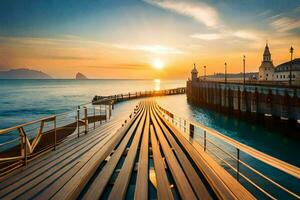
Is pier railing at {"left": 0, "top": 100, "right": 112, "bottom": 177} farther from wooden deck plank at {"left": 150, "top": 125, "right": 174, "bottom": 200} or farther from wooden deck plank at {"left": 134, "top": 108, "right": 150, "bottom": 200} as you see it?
wooden deck plank at {"left": 150, "top": 125, "right": 174, "bottom": 200}

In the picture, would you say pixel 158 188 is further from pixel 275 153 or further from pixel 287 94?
pixel 287 94

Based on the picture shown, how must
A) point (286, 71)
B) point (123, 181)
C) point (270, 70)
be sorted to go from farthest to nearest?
point (270, 70), point (286, 71), point (123, 181)

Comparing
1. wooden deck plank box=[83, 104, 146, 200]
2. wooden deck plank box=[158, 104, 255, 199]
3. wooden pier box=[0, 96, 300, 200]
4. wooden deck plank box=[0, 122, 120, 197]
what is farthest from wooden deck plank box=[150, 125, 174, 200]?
wooden deck plank box=[0, 122, 120, 197]

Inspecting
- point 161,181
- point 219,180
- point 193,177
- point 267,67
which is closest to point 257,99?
point 219,180

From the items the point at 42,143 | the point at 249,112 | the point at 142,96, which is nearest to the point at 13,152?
the point at 42,143

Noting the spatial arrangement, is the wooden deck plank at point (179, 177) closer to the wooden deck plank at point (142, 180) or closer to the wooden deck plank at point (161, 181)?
the wooden deck plank at point (161, 181)

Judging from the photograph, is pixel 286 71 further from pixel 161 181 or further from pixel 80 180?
pixel 80 180

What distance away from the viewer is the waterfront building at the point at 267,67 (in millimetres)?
68794

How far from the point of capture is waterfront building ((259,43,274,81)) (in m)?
68.8

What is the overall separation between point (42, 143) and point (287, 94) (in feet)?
76.0

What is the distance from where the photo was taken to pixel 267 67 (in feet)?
228

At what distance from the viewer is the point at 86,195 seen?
Result: 3.19 meters

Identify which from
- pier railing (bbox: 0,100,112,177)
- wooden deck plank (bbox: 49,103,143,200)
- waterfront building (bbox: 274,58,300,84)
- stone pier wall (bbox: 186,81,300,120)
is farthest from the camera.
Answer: waterfront building (bbox: 274,58,300,84)

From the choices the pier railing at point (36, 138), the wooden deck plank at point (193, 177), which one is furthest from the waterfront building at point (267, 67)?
the wooden deck plank at point (193, 177)
